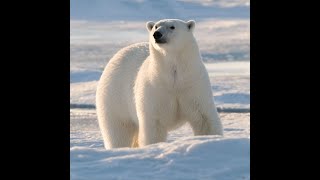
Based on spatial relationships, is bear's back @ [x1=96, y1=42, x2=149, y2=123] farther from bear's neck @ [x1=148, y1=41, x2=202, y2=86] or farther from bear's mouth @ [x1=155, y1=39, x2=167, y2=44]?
bear's mouth @ [x1=155, y1=39, x2=167, y2=44]

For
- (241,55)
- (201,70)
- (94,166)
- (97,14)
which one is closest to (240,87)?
(241,55)

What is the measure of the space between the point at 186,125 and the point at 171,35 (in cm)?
321

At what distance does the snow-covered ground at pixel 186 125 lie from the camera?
2561 millimetres

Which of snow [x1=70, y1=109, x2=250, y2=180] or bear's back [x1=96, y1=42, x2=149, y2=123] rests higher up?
bear's back [x1=96, y1=42, x2=149, y2=123]

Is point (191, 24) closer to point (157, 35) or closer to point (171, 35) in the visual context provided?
point (171, 35)

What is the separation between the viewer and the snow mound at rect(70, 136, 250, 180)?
2473 millimetres

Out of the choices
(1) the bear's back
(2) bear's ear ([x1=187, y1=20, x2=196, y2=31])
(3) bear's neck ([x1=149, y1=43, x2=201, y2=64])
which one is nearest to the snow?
(3) bear's neck ([x1=149, y1=43, x2=201, y2=64])

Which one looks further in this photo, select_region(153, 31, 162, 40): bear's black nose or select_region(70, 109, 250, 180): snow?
select_region(153, 31, 162, 40): bear's black nose

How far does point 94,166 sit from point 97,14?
17.5 metres

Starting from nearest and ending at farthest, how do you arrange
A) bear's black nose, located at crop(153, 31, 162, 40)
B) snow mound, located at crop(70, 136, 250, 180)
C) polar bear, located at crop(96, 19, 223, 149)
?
snow mound, located at crop(70, 136, 250, 180) < bear's black nose, located at crop(153, 31, 162, 40) < polar bear, located at crop(96, 19, 223, 149)

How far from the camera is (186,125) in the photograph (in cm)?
733

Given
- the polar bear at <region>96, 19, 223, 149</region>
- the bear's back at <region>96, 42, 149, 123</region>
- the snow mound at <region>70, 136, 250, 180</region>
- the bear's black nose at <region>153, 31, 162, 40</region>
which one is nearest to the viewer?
the snow mound at <region>70, 136, 250, 180</region>
